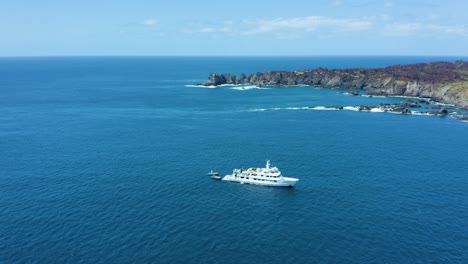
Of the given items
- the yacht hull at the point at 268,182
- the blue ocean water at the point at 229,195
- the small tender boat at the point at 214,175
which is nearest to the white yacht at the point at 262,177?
the yacht hull at the point at 268,182

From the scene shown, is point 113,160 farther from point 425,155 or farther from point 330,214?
point 425,155

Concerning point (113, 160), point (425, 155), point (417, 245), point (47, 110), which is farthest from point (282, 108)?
point (417, 245)

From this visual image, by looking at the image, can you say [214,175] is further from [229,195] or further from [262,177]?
[262,177]

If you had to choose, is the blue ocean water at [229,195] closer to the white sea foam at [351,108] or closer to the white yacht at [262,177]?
the white yacht at [262,177]

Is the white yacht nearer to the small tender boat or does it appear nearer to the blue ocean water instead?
the small tender boat

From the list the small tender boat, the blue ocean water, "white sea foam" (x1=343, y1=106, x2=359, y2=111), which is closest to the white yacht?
the small tender boat
